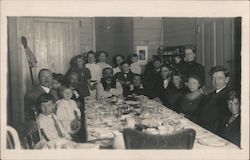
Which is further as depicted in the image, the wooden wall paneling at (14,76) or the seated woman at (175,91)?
the seated woman at (175,91)

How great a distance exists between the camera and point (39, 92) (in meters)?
1.32

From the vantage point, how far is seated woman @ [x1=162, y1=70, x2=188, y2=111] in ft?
4.55

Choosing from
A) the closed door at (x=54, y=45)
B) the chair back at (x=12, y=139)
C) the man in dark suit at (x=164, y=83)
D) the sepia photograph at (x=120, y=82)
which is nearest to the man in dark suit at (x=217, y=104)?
the sepia photograph at (x=120, y=82)

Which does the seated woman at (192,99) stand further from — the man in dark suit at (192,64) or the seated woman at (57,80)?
the seated woman at (57,80)

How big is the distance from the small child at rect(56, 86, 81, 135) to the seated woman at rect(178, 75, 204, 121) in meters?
0.41

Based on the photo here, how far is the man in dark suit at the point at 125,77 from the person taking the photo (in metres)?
1.33

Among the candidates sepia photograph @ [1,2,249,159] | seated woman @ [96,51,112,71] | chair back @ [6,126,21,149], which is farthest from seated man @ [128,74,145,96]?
chair back @ [6,126,21,149]

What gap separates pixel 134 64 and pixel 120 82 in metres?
0.08

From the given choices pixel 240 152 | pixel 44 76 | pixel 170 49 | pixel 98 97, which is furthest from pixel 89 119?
pixel 240 152

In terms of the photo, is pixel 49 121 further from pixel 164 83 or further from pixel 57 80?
pixel 164 83

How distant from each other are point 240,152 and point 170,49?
1.43 ft

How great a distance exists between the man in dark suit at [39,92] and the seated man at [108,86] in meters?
0.17

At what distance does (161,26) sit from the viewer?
1.32 metres

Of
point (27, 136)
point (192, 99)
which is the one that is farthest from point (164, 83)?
point (27, 136)
